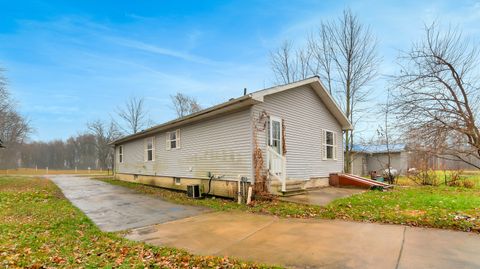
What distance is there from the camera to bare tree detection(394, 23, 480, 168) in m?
9.75

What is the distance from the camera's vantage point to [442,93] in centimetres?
1005

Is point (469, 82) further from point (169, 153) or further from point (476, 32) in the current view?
point (169, 153)

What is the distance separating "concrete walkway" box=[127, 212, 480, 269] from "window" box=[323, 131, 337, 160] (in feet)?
25.9

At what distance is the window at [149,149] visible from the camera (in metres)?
16.6

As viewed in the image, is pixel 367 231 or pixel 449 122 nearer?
pixel 367 231

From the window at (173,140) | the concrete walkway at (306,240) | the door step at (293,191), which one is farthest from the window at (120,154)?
the door step at (293,191)

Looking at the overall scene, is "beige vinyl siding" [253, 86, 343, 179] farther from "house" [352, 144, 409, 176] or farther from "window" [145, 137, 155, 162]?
"house" [352, 144, 409, 176]

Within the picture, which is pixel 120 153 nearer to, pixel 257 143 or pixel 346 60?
pixel 257 143

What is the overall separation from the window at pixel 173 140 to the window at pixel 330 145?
291 inches

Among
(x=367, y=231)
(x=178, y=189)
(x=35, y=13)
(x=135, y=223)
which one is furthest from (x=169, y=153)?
(x=367, y=231)

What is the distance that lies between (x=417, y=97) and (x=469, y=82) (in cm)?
186

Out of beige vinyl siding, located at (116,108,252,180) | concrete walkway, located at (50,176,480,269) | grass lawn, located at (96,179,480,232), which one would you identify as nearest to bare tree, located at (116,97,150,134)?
beige vinyl siding, located at (116,108,252,180)

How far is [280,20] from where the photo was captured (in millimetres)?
14242

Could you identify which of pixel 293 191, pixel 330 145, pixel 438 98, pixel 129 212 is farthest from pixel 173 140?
pixel 438 98
